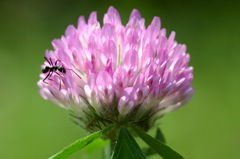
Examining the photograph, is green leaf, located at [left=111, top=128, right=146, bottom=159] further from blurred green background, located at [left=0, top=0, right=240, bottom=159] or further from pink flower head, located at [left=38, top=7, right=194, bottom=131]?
blurred green background, located at [left=0, top=0, right=240, bottom=159]

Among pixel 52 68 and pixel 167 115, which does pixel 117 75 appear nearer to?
pixel 52 68

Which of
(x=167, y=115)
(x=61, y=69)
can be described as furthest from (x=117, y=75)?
(x=167, y=115)

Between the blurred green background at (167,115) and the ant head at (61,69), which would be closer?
the ant head at (61,69)

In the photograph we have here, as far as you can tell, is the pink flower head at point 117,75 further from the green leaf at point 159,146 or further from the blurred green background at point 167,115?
the blurred green background at point 167,115

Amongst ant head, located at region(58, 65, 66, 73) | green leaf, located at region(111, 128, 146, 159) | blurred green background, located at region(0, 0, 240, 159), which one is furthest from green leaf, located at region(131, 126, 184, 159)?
blurred green background, located at region(0, 0, 240, 159)

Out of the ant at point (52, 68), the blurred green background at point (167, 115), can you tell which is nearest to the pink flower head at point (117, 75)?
the ant at point (52, 68)
